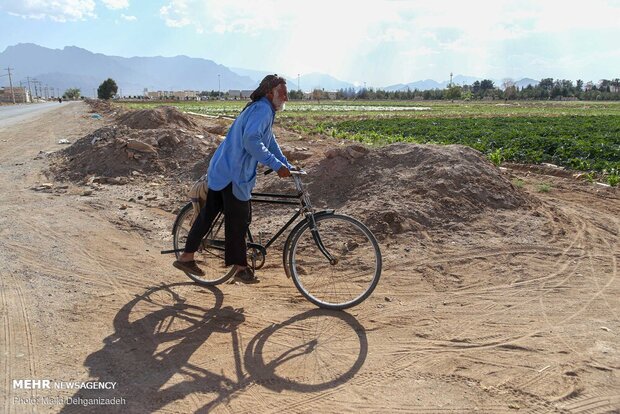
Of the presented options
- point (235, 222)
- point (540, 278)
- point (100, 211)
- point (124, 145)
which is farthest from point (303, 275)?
point (124, 145)

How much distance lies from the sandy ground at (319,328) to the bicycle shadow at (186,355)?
1cm

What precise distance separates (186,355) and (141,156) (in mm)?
7547

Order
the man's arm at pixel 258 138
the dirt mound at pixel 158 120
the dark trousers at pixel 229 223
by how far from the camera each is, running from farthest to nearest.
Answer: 1. the dirt mound at pixel 158 120
2. the dark trousers at pixel 229 223
3. the man's arm at pixel 258 138

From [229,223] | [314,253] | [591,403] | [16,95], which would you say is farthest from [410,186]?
[16,95]

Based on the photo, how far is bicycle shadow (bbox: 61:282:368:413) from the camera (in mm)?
3086

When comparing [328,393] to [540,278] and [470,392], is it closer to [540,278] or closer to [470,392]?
[470,392]

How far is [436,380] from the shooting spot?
329 centimetres

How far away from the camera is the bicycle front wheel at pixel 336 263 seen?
442cm

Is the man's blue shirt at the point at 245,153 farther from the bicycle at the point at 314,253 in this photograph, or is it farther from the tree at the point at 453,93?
the tree at the point at 453,93

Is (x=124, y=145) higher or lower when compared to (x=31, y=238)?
higher

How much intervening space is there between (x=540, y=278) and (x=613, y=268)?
994 mm

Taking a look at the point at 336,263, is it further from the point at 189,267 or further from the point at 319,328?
the point at 189,267

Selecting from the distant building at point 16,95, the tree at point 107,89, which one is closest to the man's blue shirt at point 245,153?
the tree at point 107,89

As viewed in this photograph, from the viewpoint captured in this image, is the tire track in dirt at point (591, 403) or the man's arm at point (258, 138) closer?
the tire track in dirt at point (591, 403)
